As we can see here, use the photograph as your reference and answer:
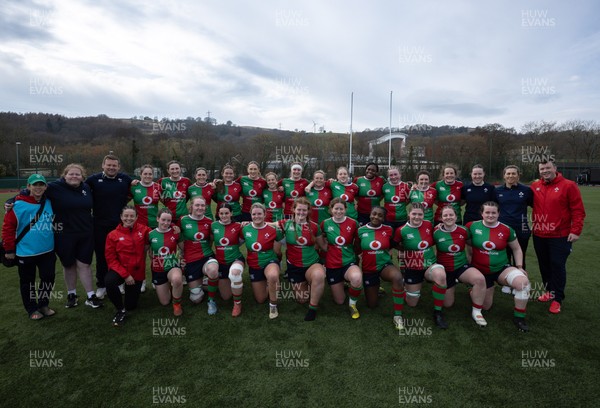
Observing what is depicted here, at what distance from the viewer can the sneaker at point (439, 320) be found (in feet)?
12.5

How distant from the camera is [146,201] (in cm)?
502

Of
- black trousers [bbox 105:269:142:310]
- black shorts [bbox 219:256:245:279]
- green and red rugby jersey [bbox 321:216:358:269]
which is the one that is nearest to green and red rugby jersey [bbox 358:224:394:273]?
green and red rugby jersey [bbox 321:216:358:269]

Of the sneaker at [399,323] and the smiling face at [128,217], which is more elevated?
the smiling face at [128,217]

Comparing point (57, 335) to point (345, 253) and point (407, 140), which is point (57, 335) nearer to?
point (345, 253)

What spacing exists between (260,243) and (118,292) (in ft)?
5.94

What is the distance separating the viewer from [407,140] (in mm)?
39719

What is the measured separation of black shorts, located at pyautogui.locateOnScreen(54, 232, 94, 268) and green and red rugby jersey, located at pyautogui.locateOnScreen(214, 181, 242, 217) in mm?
1988

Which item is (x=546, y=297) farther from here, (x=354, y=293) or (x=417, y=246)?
(x=354, y=293)

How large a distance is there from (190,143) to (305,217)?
115 ft

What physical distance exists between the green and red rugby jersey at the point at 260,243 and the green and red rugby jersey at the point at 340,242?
2.30 feet

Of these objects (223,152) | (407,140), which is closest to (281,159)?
(223,152)

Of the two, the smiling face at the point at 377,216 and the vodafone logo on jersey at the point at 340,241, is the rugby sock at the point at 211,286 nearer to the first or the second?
the vodafone logo on jersey at the point at 340,241

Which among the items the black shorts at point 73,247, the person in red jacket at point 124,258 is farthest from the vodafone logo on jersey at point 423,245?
the black shorts at point 73,247

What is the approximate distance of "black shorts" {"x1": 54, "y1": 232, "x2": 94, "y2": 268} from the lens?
409cm
